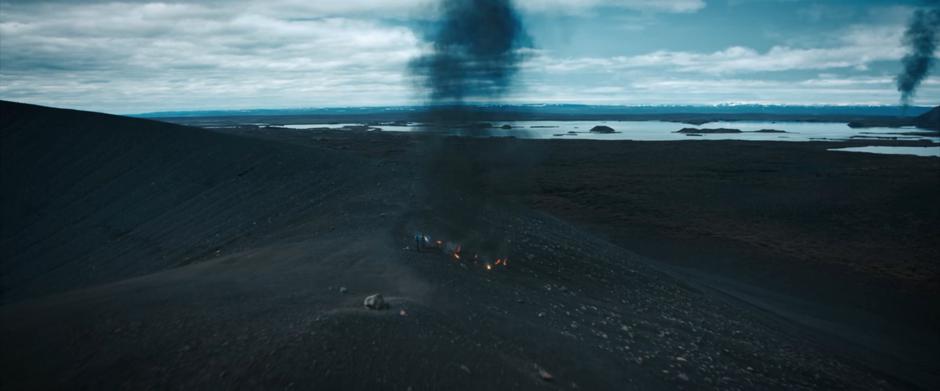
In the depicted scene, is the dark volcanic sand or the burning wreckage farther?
the burning wreckage

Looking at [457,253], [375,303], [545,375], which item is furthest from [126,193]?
[545,375]

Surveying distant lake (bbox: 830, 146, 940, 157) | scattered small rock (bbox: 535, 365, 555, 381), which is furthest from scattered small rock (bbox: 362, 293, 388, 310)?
distant lake (bbox: 830, 146, 940, 157)

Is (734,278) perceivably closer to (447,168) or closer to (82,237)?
(447,168)

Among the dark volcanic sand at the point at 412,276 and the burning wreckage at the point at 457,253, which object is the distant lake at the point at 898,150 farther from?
the burning wreckage at the point at 457,253

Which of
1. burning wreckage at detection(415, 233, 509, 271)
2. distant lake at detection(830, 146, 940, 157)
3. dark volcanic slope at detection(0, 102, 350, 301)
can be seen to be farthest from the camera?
distant lake at detection(830, 146, 940, 157)

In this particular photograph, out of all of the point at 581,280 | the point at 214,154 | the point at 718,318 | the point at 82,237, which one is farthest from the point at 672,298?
the point at 214,154

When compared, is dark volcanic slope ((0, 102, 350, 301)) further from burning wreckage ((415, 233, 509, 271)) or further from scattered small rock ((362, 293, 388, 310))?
scattered small rock ((362, 293, 388, 310))
